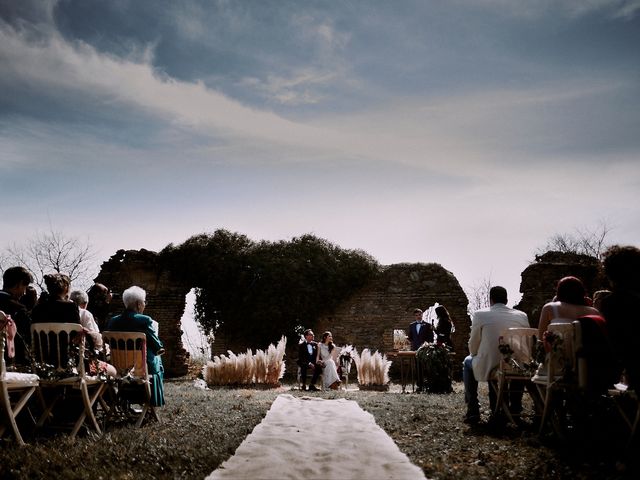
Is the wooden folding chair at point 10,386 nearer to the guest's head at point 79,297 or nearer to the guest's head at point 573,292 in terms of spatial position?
the guest's head at point 79,297

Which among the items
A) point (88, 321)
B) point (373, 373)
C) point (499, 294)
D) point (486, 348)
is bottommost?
point (373, 373)

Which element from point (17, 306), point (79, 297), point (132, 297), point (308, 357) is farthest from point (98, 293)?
point (308, 357)

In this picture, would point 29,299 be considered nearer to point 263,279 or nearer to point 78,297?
point 78,297

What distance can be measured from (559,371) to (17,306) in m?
5.29

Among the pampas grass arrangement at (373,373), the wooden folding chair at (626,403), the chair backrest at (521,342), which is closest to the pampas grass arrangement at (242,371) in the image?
the pampas grass arrangement at (373,373)

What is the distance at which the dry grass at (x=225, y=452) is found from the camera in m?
3.95

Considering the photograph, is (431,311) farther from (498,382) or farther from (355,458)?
(355,458)

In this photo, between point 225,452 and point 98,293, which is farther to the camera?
point 98,293

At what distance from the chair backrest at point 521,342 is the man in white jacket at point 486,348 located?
189 mm

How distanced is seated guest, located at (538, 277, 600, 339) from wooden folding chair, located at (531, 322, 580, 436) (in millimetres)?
354

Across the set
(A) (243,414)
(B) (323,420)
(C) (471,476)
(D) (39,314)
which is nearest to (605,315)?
(C) (471,476)

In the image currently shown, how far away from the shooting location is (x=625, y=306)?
4.21 meters

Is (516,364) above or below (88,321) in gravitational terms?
below

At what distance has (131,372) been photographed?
620cm
